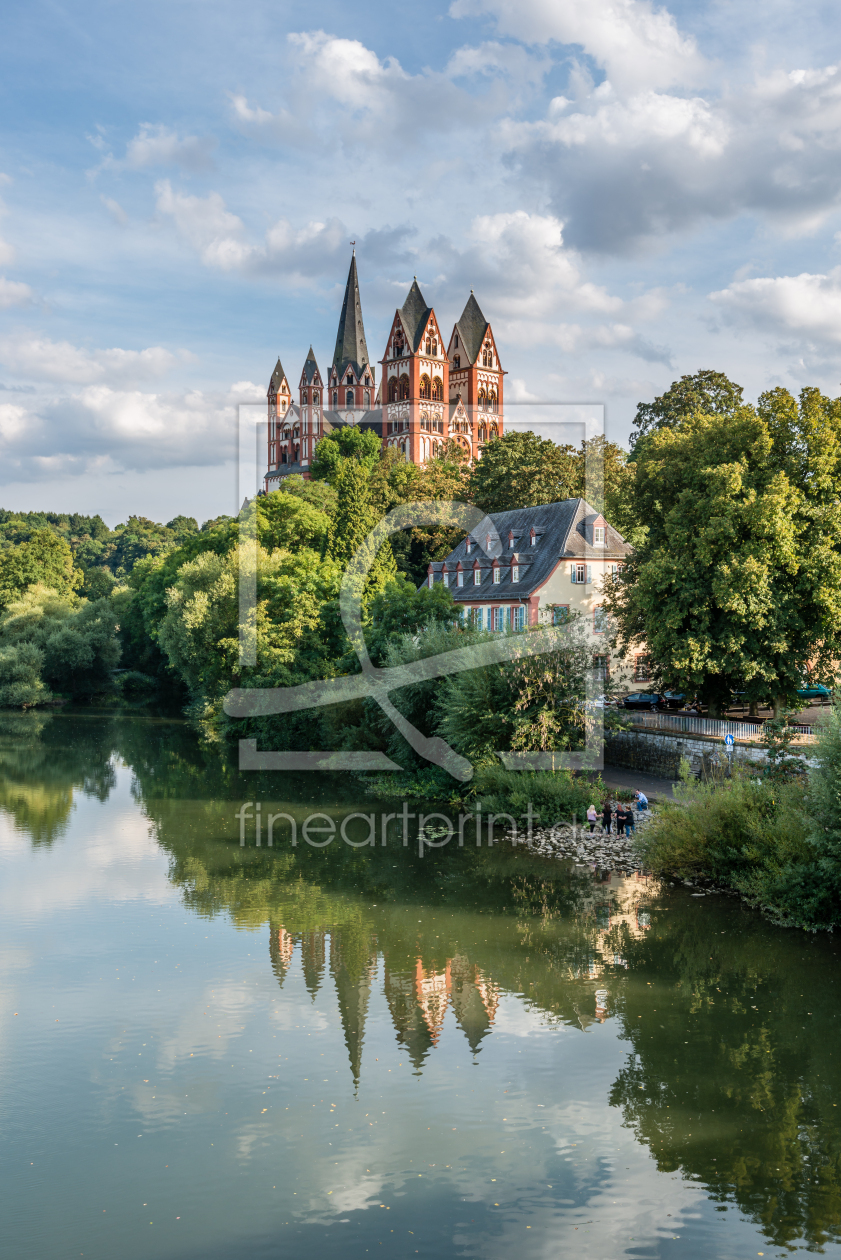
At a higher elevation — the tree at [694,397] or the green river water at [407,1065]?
the tree at [694,397]

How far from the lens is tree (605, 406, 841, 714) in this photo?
31078 millimetres

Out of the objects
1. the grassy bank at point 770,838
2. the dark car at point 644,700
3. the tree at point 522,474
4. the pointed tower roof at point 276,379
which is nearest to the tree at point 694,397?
the tree at point 522,474

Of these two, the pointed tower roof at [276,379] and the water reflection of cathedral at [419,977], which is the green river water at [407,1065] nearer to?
the water reflection of cathedral at [419,977]

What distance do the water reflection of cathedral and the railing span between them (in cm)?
1079

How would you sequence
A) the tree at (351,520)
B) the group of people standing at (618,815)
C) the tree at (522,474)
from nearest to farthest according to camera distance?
1. the group of people standing at (618,815)
2. the tree at (351,520)
3. the tree at (522,474)

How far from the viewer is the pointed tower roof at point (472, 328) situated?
12125 cm

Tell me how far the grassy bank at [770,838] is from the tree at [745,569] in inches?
281

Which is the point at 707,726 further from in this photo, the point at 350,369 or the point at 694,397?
the point at 350,369

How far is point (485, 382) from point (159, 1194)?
4620 inches

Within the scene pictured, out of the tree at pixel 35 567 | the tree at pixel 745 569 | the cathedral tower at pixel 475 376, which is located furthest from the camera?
the cathedral tower at pixel 475 376

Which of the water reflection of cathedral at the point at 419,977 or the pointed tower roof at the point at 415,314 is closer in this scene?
the water reflection of cathedral at the point at 419,977

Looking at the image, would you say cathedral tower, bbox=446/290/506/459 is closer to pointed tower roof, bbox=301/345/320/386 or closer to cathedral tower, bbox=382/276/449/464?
cathedral tower, bbox=382/276/449/464

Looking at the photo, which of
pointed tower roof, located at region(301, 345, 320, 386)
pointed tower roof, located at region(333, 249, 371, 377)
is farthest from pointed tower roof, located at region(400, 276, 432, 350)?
pointed tower roof, located at region(301, 345, 320, 386)

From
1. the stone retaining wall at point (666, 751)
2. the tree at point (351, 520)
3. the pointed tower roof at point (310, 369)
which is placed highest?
the pointed tower roof at point (310, 369)
